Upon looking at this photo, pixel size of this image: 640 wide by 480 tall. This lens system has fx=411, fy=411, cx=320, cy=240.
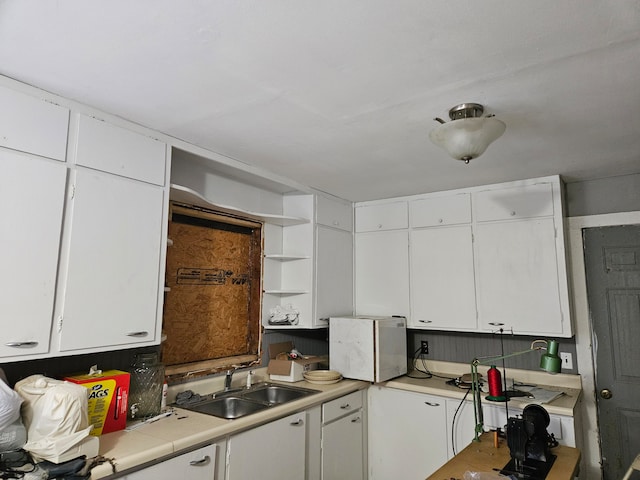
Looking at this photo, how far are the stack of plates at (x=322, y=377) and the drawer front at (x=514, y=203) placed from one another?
1664 mm

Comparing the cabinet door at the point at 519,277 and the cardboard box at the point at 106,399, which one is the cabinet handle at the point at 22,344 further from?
the cabinet door at the point at 519,277

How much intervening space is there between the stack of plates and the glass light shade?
194cm

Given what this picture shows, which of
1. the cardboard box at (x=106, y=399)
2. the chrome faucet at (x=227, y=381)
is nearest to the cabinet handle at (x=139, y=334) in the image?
the cardboard box at (x=106, y=399)

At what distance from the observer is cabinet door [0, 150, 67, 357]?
64.1 inches

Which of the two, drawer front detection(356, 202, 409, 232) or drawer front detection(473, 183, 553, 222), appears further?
drawer front detection(356, 202, 409, 232)

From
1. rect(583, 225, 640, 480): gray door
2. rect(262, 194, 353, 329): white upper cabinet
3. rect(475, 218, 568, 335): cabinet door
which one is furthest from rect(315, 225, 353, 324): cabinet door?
rect(583, 225, 640, 480): gray door

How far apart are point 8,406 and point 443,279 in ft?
9.42

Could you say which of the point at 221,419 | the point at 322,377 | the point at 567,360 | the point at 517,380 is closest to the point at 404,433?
the point at 322,377

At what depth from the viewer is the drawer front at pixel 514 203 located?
9.93 feet

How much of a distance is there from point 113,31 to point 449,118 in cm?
149

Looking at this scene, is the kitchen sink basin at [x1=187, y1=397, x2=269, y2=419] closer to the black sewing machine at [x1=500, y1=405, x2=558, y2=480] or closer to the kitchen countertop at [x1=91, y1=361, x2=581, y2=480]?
the kitchen countertop at [x1=91, y1=361, x2=581, y2=480]

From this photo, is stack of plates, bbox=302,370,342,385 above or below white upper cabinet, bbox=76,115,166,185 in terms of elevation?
below

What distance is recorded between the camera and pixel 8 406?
1487 millimetres

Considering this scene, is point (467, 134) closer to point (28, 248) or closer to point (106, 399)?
point (28, 248)
